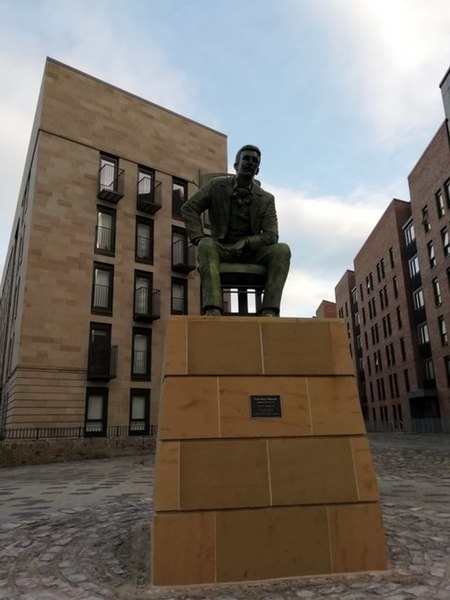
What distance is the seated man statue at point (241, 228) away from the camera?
5.62 m

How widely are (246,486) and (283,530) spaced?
1.58 feet

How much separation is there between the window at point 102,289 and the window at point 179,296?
11.6 ft

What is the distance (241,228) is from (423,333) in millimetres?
40557

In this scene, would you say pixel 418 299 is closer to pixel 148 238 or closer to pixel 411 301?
pixel 411 301

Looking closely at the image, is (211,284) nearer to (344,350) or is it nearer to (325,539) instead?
(344,350)

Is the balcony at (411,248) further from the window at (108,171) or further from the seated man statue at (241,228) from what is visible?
the seated man statue at (241,228)

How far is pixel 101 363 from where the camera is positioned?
2252cm

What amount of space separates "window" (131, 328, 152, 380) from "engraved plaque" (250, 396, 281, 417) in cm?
1976

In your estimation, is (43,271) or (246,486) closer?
(246,486)

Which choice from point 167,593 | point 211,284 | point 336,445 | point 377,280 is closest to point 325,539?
point 336,445

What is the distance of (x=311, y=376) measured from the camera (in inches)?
187

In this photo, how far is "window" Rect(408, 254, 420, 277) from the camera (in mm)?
43406

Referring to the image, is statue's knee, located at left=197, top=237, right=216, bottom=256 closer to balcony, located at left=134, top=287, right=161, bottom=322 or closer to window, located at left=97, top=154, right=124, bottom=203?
balcony, located at left=134, top=287, right=161, bottom=322

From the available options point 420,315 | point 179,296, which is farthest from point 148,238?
point 420,315
